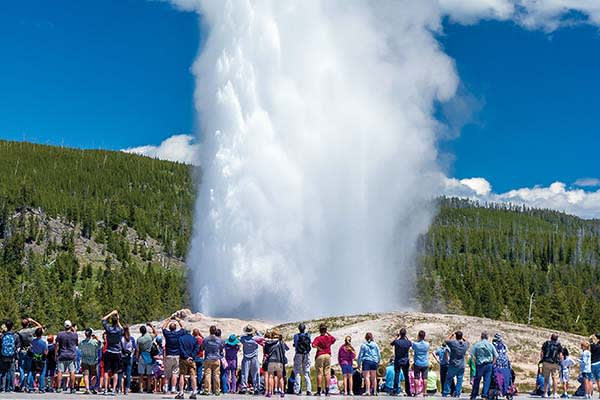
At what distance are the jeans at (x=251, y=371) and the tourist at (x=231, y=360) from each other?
8.7 inches

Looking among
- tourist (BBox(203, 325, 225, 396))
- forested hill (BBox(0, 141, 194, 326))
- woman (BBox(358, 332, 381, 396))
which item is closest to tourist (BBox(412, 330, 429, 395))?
woman (BBox(358, 332, 381, 396))

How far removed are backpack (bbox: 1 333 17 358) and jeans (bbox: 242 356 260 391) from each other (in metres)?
4.66

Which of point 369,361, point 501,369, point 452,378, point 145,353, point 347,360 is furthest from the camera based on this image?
point 452,378

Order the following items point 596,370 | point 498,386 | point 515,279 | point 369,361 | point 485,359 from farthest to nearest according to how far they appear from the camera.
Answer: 1. point 515,279
2. point 596,370
3. point 369,361
4. point 498,386
5. point 485,359

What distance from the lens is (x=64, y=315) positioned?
64.4 m

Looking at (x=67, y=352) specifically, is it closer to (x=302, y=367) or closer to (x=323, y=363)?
(x=302, y=367)

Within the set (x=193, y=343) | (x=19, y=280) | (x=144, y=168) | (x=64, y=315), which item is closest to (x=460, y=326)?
(x=193, y=343)

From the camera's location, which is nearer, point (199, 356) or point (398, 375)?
point (199, 356)

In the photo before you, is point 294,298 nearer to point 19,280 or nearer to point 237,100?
point 237,100

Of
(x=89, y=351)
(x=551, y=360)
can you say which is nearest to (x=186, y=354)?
(x=89, y=351)

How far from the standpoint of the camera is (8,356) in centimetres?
1492

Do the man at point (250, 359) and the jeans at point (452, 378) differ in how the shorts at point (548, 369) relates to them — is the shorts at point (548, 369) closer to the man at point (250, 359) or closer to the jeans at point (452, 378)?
the jeans at point (452, 378)

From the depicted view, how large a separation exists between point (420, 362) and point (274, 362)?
3112 millimetres

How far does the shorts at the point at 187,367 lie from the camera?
14859 mm
